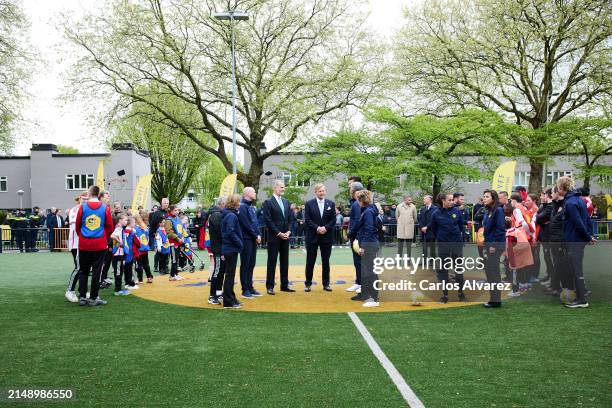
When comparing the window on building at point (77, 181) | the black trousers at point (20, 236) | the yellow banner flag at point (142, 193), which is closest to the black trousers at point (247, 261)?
the yellow banner flag at point (142, 193)

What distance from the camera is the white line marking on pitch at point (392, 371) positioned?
4.56 meters

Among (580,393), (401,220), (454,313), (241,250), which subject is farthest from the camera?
(401,220)

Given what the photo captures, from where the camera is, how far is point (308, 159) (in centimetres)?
2759

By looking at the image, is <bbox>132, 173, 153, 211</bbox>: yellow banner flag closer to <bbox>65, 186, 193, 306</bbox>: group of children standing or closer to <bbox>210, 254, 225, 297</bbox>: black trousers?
<bbox>65, 186, 193, 306</bbox>: group of children standing

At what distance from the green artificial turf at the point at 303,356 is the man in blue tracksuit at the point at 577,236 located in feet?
1.16

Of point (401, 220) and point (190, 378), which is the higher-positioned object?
point (401, 220)

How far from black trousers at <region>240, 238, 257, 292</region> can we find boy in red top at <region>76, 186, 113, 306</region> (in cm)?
241

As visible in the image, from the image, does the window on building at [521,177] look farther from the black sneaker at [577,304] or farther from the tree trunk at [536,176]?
the black sneaker at [577,304]

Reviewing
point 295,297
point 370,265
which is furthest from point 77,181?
point 370,265

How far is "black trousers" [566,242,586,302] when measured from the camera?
342 inches

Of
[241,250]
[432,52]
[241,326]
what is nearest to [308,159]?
[432,52]

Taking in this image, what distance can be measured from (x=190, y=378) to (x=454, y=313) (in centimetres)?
469

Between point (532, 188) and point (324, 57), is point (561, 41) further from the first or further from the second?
point (324, 57)

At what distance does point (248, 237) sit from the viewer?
9.98 metres
